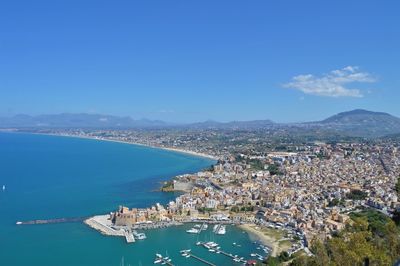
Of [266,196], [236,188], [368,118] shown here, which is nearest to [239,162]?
[236,188]

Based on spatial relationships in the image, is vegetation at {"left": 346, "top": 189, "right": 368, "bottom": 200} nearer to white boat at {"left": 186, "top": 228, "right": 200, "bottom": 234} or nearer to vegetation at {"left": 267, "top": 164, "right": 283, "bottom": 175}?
vegetation at {"left": 267, "top": 164, "right": 283, "bottom": 175}

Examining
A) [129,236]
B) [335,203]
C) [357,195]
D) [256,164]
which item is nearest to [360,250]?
[129,236]

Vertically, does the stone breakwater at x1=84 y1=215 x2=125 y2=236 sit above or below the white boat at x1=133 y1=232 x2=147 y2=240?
above

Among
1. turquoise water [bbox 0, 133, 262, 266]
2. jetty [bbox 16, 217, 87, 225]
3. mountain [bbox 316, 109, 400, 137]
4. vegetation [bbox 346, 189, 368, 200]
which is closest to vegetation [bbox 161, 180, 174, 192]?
turquoise water [bbox 0, 133, 262, 266]

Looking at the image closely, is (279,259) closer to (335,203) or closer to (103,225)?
(103,225)

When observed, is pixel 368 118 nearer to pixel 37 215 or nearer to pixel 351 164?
pixel 351 164

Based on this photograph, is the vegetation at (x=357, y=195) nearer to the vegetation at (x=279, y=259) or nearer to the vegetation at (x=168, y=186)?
the vegetation at (x=168, y=186)
